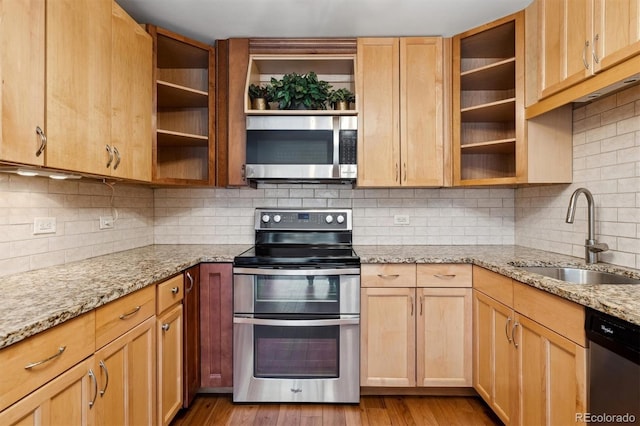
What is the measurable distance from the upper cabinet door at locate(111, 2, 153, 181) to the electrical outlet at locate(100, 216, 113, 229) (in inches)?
16.8

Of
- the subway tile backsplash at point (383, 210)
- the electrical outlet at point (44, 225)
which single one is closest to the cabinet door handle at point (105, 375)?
the subway tile backsplash at point (383, 210)

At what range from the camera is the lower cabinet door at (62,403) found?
918mm

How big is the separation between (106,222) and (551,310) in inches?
96.3

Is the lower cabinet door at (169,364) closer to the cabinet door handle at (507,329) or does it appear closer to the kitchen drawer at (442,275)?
Answer: the kitchen drawer at (442,275)

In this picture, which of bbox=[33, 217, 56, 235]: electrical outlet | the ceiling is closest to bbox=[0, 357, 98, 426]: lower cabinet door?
bbox=[33, 217, 56, 235]: electrical outlet

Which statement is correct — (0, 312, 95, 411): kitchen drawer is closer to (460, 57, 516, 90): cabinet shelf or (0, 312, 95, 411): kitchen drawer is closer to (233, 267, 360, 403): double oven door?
(233, 267, 360, 403): double oven door

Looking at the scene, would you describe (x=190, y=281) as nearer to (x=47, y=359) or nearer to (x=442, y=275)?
(x=47, y=359)

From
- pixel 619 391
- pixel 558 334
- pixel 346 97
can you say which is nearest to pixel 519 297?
pixel 558 334

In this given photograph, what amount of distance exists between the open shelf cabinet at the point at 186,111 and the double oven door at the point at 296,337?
0.88 m

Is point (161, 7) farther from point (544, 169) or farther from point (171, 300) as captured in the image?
point (544, 169)

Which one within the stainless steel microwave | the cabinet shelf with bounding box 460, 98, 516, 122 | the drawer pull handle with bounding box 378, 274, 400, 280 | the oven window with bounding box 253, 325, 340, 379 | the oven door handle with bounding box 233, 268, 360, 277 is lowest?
the oven window with bounding box 253, 325, 340, 379

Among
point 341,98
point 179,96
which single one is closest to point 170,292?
point 179,96

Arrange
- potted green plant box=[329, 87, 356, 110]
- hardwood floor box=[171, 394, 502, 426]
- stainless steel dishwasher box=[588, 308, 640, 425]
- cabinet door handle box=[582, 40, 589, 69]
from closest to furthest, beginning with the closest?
stainless steel dishwasher box=[588, 308, 640, 425] → cabinet door handle box=[582, 40, 589, 69] → hardwood floor box=[171, 394, 502, 426] → potted green plant box=[329, 87, 356, 110]

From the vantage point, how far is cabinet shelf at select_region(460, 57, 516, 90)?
7.52 feet
